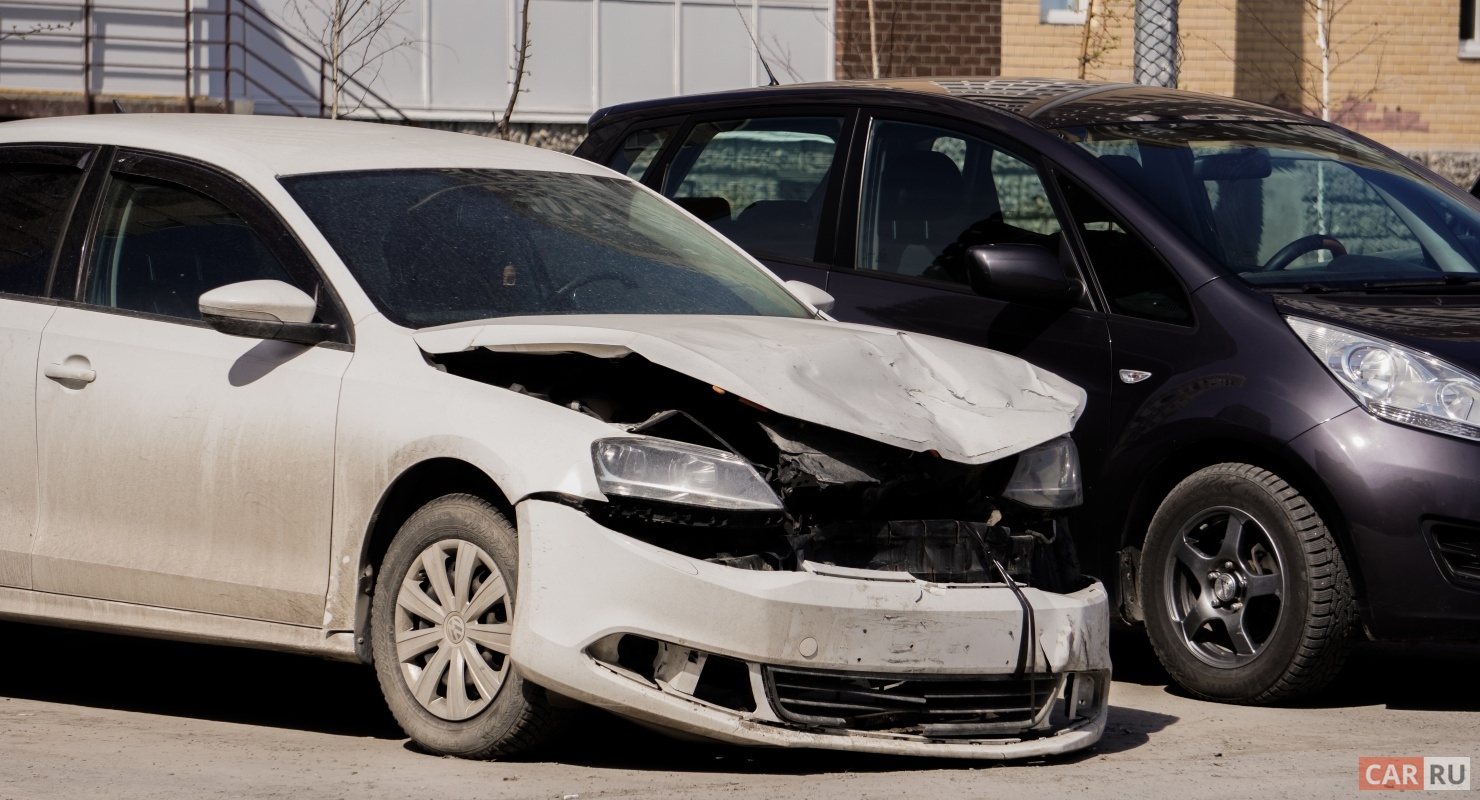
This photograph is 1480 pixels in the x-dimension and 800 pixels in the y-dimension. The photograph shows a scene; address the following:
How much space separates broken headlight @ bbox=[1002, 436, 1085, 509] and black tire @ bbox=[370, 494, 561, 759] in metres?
1.35

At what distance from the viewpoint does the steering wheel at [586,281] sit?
18.0ft

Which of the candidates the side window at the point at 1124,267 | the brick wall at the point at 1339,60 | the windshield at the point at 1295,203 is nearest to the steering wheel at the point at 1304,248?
the windshield at the point at 1295,203

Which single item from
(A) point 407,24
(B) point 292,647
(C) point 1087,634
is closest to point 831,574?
(C) point 1087,634

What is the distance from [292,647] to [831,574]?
1508 millimetres

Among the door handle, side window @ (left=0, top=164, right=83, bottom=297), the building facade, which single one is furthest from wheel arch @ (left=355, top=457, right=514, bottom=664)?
the building facade

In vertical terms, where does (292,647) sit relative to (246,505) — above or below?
below

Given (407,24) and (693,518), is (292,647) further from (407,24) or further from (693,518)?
(407,24)

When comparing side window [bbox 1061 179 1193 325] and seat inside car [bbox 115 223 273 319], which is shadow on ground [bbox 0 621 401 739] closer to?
seat inside car [bbox 115 223 273 319]

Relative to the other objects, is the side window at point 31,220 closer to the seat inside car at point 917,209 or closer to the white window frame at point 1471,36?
the seat inside car at point 917,209

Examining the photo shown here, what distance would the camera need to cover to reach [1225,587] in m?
5.96

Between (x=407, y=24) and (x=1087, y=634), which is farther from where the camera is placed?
(x=407, y=24)

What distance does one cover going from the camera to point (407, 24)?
18250mm

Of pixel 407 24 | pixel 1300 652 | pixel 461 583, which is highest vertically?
pixel 407 24

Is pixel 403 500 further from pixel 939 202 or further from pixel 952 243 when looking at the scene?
pixel 939 202
